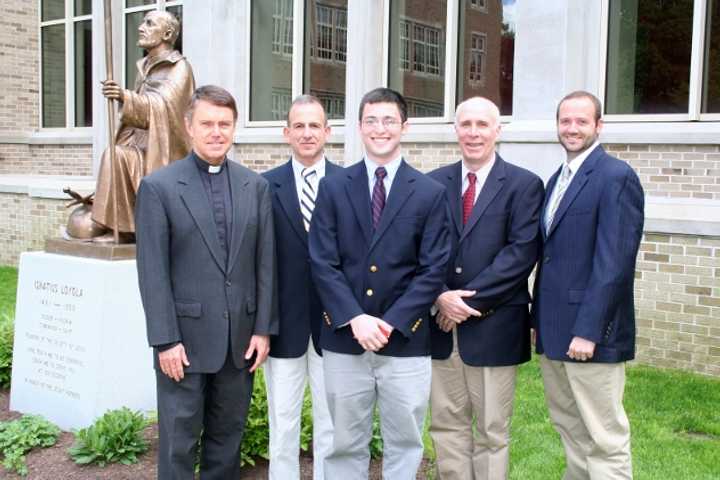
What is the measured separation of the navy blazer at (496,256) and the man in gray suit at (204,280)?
35.3 inches

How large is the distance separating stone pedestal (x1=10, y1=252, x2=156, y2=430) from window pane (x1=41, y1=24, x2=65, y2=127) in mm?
10390

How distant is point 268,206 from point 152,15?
2.52 meters

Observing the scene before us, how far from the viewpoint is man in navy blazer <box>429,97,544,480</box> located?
3.75 m

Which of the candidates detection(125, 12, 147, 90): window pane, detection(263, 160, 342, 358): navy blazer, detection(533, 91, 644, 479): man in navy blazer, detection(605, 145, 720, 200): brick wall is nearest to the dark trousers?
detection(263, 160, 342, 358): navy blazer

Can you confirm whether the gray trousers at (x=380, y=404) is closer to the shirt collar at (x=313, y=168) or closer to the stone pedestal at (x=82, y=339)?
the shirt collar at (x=313, y=168)

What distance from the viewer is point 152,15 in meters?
5.63

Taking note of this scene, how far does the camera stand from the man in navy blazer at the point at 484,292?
3754mm

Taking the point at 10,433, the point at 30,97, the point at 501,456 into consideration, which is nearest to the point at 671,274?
the point at 501,456

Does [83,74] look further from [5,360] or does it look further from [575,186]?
[575,186]

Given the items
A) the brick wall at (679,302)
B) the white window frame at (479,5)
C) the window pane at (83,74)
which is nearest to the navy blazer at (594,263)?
the brick wall at (679,302)

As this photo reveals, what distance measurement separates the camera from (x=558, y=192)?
3.82m

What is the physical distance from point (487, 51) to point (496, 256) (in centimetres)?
594

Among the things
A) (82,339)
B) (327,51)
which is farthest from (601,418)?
(327,51)

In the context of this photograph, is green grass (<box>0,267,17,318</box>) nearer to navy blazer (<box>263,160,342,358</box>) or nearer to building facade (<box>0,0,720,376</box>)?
building facade (<box>0,0,720,376</box>)
